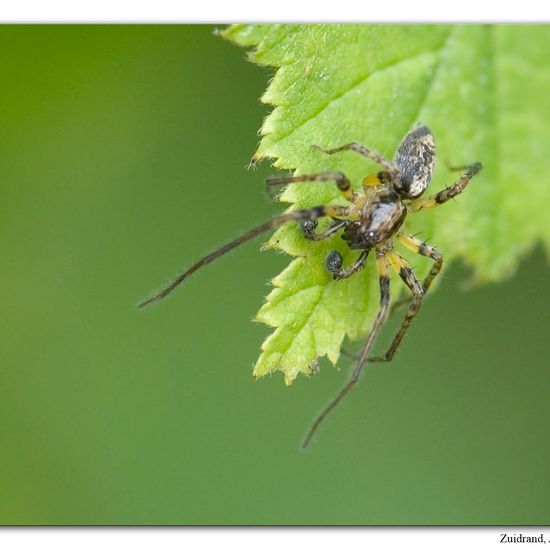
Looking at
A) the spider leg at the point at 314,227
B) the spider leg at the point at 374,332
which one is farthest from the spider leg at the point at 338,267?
the spider leg at the point at 374,332

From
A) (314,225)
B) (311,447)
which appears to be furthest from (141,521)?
(314,225)

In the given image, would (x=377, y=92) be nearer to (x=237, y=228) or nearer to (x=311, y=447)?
(x=237, y=228)

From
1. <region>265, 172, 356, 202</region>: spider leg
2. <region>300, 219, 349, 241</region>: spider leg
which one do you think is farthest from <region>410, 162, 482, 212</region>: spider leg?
<region>265, 172, 356, 202</region>: spider leg

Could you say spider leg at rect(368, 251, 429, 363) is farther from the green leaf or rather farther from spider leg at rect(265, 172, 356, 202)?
spider leg at rect(265, 172, 356, 202)

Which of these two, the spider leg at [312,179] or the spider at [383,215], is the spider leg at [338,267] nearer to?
the spider at [383,215]

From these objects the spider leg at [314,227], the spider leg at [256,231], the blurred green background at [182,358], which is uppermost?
the spider leg at [256,231]

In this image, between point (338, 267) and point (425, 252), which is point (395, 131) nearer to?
point (425, 252)

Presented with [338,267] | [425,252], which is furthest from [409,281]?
[338,267]
